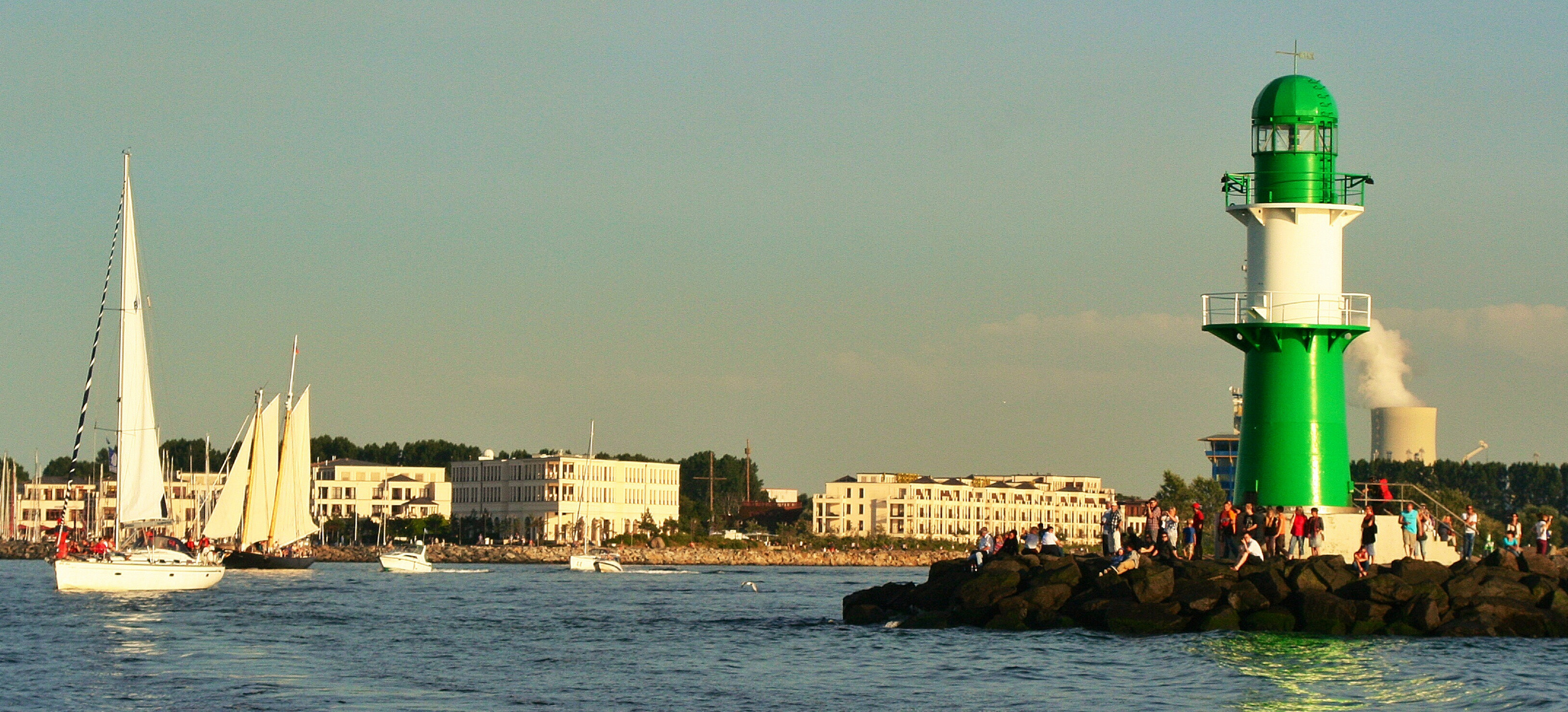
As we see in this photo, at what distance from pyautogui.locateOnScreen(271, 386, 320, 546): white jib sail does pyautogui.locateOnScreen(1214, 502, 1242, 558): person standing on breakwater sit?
69.2 m

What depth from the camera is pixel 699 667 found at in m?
32.1

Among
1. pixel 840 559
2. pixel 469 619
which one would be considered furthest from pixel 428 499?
pixel 469 619

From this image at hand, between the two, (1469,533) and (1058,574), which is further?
(1469,533)

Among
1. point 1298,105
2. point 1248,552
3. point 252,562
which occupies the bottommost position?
point 252,562

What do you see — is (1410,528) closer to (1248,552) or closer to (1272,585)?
(1248,552)

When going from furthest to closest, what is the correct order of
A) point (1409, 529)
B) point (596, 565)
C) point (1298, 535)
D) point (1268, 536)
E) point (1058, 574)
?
point (596, 565), point (1058, 574), point (1409, 529), point (1268, 536), point (1298, 535)

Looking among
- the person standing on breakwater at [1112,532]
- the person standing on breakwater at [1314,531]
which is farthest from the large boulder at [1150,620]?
the person standing on breakwater at [1112,532]

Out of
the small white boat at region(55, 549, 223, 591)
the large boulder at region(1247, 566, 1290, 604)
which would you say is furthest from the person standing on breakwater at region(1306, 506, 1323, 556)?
the small white boat at region(55, 549, 223, 591)

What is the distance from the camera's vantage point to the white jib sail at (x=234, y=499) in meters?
93.9

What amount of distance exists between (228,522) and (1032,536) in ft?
205

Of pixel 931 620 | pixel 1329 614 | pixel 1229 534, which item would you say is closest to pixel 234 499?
pixel 931 620

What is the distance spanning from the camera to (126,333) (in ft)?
195

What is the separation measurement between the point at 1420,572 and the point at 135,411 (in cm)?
4263

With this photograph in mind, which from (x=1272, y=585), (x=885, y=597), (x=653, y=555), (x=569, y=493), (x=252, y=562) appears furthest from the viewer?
(x=569, y=493)
